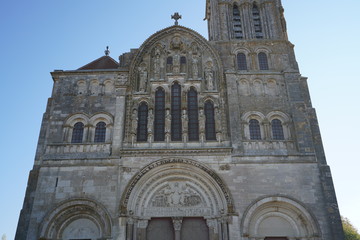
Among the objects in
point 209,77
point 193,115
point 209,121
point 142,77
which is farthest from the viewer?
point 142,77

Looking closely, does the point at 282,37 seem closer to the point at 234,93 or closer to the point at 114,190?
the point at 234,93

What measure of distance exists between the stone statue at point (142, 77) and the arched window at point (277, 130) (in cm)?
818

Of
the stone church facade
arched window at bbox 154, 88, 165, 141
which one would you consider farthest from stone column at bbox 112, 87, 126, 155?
arched window at bbox 154, 88, 165, 141

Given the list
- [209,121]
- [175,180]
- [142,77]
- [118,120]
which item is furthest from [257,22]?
[175,180]

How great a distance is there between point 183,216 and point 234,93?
25.8 ft

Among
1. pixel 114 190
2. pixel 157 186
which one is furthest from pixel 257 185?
pixel 114 190

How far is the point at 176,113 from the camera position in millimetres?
19578

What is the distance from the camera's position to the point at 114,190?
55.5 feet

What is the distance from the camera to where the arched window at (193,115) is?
18.8 m

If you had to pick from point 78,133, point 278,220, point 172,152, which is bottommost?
point 278,220

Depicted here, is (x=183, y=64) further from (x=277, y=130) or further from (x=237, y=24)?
(x=277, y=130)

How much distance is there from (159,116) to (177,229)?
6.64m

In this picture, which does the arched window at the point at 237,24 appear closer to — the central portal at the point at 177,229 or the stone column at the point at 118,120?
the stone column at the point at 118,120

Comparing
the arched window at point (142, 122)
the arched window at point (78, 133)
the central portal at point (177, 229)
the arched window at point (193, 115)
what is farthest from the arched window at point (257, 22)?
the central portal at point (177, 229)
